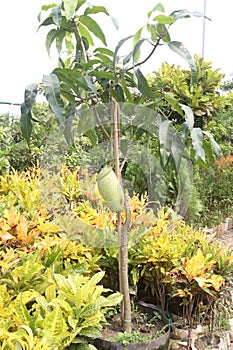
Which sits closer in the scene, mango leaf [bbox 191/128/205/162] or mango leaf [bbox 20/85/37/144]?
mango leaf [bbox 20/85/37/144]

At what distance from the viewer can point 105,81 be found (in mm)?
1559

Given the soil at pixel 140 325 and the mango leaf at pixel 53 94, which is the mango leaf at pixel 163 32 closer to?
the mango leaf at pixel 53 94

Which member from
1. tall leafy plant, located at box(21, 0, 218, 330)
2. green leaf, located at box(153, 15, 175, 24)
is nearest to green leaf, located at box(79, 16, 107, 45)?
tall leafy plant, located at box(21, 0, 218, 330)

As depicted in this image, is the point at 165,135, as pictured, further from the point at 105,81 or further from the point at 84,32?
the point at 84,32

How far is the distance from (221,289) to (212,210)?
329 cm

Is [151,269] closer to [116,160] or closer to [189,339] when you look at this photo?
[189,339]

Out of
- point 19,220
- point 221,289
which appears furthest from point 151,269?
point 19,220

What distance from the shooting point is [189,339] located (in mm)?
2062

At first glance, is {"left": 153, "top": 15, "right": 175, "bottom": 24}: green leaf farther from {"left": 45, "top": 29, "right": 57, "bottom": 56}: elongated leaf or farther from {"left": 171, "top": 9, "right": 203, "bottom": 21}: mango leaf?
{"left": 45, "top": 29, "right": 57, "bottom": 56}: elongated leaf

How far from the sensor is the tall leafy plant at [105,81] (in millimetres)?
1274

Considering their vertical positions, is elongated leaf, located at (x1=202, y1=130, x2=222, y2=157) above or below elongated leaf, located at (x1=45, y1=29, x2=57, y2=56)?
below

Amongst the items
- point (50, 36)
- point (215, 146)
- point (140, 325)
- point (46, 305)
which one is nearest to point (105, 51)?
point (50, 36)

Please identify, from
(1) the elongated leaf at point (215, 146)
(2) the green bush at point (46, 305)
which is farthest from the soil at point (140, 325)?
(1) the elongated leaf at point (215, 146)

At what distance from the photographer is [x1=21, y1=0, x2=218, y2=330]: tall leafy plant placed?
1274mm
